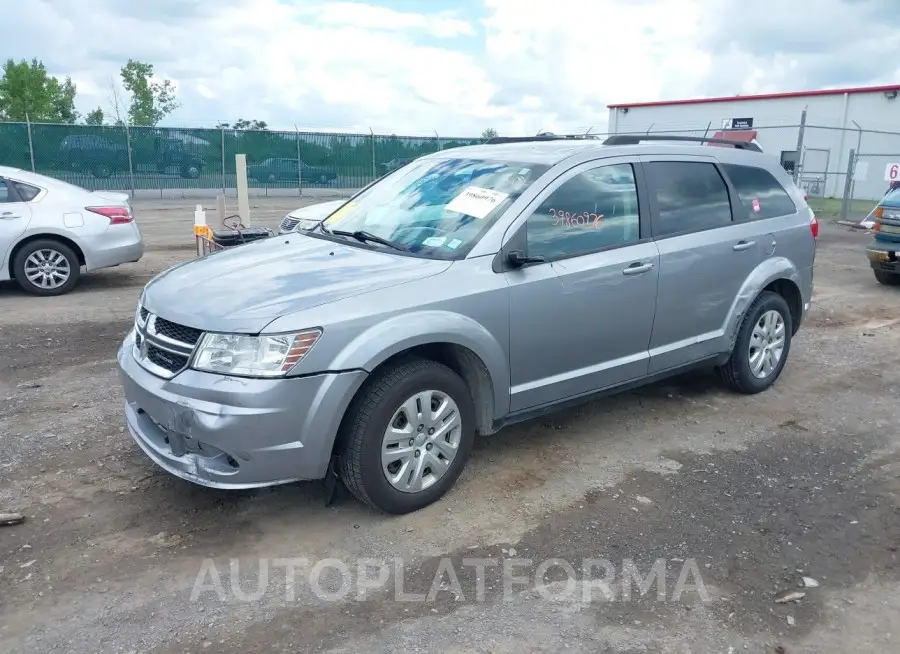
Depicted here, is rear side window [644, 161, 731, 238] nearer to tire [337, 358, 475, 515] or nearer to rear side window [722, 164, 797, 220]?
rear side window [722, 164, 797, 220]

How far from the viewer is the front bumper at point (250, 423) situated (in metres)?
3.33

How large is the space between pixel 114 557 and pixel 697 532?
277 centimetres

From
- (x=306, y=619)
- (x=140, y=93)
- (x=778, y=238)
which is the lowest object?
(x=306, y=619)

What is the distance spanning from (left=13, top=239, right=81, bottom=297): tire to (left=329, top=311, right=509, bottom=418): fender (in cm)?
685

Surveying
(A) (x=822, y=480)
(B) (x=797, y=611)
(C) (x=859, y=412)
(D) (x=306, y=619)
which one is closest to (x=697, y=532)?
(B) (x=797, y=611)

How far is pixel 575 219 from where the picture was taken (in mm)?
4398

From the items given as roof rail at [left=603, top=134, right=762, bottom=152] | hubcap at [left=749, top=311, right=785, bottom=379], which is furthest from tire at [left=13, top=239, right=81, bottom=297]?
hubcap at [left=749, top=311, right=785, bottom=379]

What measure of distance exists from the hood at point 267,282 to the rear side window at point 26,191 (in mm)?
5608

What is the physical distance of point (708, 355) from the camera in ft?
17.2

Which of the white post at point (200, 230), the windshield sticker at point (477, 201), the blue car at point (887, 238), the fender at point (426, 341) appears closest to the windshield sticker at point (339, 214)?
the windshield sticker at point (477, 201)

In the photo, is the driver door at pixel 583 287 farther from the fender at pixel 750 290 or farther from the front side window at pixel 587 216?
the fender at pixel 750 290

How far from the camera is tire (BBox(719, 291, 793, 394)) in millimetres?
5441

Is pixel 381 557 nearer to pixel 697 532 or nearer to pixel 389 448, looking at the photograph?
pixel 389 448

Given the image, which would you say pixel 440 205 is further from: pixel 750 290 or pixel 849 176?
pixel 849 176
